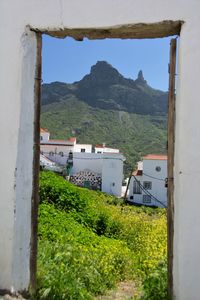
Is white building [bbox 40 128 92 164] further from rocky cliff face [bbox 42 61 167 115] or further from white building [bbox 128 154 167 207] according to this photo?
rocky cliff face [bbox 42 61 167 115]

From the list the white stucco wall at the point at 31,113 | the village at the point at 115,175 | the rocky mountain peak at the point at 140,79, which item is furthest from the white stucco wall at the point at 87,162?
the rocky mountain peak at the point at 140,79

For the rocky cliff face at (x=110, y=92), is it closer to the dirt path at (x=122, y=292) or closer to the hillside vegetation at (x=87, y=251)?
the hillside vegetation at (x=87, y=251)

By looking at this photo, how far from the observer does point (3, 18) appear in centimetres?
457

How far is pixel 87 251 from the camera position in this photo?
699 cm

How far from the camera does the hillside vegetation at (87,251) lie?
4742 mm

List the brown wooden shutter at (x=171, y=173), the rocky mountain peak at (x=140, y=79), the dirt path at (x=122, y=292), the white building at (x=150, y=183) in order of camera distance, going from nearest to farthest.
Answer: the brown wooden shutter at (x=171, y=173) < the dirt path at (x=122, y=292) < the white building at (x=150, y=183) < the rocky mountain peak at (x=140, y=79)

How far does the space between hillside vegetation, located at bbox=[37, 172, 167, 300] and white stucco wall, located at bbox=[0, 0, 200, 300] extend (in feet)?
1.49

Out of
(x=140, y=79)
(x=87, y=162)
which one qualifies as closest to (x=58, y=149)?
(x=87, y=162)

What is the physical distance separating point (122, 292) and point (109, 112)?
82154 millimetres

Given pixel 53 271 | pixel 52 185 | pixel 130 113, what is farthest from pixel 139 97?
pixel 53 271

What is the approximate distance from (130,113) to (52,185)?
78711 millimetres

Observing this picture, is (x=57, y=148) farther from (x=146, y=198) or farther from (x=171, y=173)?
(x=171, y=173)

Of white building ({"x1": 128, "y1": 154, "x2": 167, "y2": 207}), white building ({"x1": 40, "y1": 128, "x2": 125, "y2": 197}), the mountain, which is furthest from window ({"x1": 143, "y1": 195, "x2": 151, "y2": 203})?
the mountain

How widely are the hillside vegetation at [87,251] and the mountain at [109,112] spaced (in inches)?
1765
